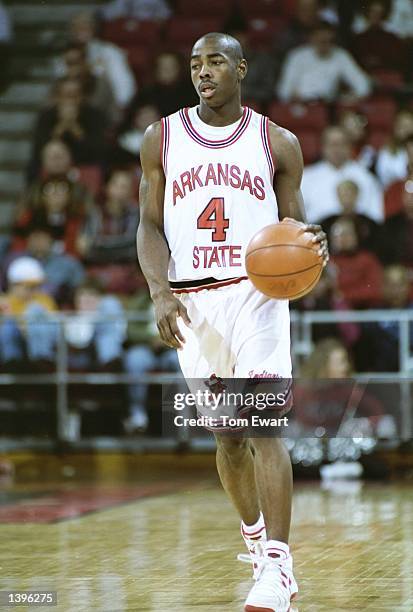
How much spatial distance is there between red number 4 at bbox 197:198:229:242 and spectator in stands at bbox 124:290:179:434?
5.77m

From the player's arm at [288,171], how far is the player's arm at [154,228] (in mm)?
478

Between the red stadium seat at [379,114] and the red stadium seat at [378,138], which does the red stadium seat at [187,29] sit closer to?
the red stadium seat at [379,114]

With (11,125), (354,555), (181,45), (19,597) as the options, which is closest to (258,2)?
(181,45)

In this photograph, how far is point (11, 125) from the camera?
15.8 m

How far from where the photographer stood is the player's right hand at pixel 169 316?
15.8ft

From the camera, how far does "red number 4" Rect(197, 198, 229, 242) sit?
494 cm

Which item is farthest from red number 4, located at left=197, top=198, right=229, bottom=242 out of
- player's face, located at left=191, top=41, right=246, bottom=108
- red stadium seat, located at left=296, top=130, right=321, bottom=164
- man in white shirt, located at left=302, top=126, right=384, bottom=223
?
red stadium seat, located at left=296, top=130, right=321, bottom=164

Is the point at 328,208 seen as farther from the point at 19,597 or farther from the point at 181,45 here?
the point at 19,597

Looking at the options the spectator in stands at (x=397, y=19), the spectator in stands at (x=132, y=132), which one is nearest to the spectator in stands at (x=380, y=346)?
the spectator in stands at (x=132, y=132)

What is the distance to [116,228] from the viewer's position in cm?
1241

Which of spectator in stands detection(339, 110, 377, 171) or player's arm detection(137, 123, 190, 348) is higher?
spectator in stands detection(339, 110, 377, 171)

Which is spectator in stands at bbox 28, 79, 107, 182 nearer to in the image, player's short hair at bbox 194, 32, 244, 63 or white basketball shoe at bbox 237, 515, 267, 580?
player's short hair at bbox 194, 32, 244, 63

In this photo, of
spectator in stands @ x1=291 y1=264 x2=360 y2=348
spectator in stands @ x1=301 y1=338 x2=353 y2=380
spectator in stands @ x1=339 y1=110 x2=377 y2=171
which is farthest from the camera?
spectator in stands @ x1=339 y1=110 x2=377 y2=171

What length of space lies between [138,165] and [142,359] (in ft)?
10.6
